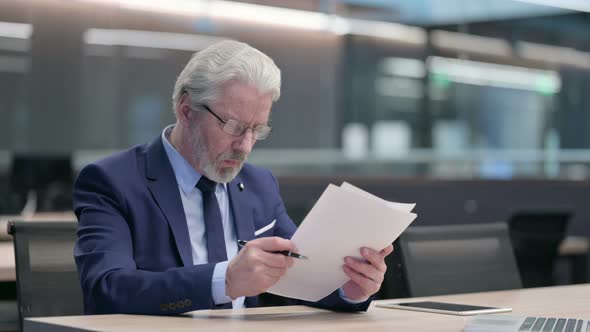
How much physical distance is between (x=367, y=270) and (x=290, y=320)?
0.20 meters

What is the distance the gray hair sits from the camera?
2201mm

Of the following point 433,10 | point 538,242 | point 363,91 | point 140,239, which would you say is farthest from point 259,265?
point 433,10

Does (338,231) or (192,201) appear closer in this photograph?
(338,231)

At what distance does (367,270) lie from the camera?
2033mm

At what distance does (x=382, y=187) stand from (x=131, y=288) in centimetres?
519

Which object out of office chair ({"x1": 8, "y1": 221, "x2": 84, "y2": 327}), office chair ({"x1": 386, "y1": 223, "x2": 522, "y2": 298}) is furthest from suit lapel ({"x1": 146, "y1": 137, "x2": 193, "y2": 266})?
office chair ({"x1": 386, "y1": 223, "x2": 522, "y2": 298})

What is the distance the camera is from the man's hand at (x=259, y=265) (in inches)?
73.8

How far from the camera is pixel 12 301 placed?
4.12 meters

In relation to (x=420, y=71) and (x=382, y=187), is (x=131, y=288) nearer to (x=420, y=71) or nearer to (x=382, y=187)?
(x=382, y=187)

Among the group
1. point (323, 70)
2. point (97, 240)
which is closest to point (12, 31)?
point (323, 70)

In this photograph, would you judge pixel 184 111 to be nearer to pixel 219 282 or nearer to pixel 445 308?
pixel 219 282

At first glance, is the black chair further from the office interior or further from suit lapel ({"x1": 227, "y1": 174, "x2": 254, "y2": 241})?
suit lapel ({"x1": 227, "y1": 174, "x2": 254, "y2": 241})

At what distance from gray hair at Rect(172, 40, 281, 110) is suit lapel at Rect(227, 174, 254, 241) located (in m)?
0.28

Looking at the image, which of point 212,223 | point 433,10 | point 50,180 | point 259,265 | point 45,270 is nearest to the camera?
point 259,265
